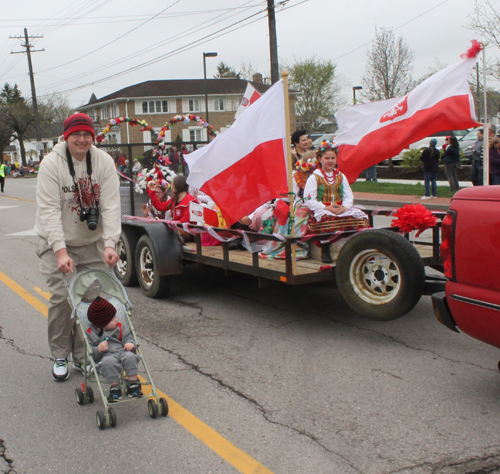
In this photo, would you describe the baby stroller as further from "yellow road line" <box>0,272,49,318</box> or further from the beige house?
the beige house

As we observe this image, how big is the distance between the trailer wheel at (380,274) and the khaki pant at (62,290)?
2097 mm

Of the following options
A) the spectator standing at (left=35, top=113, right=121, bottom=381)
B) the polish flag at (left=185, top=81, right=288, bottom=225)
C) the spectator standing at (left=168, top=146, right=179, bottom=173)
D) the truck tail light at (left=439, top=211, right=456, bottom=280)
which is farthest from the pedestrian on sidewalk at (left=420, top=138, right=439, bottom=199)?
the spectator standing at (left=35, top=113, right=121, bottom=381)

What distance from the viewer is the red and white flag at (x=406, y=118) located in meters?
5.91

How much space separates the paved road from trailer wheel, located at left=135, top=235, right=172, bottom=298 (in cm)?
44

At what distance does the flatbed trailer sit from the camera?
4707 millimetres

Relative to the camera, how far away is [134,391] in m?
3.88

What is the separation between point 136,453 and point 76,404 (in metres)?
0.95

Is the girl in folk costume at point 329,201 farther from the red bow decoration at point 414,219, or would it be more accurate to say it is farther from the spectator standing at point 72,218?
the spectator standing at point 72,218

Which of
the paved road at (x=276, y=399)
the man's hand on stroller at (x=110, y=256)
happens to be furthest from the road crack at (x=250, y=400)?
the man's hand on stroller at (x=110, y=256)

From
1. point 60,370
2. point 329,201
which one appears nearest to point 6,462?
point 60,370

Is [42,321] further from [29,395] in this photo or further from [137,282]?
[29,395]

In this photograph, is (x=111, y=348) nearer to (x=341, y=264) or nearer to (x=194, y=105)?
(x=341, y=264)

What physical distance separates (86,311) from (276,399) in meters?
1.54

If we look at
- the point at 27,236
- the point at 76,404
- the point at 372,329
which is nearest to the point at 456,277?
the point at 372,329
